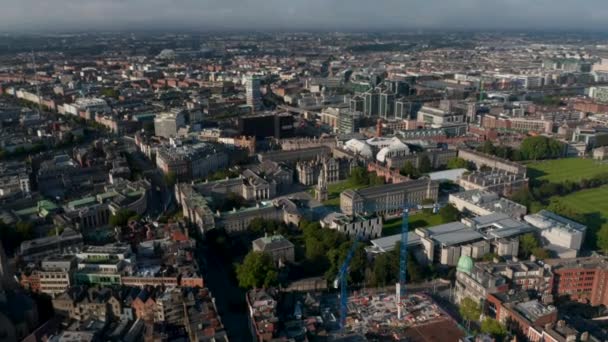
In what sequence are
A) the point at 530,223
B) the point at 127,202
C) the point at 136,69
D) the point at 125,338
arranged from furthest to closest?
the point at 136,69 < the point at 127,202 < the point at 530,223 < the point at 125,338

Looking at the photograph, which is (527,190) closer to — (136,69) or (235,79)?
(235,79)

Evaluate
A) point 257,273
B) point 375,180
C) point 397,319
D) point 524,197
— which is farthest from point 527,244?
point 257,273

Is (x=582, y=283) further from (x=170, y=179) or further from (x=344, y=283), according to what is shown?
(x=170, y=179)

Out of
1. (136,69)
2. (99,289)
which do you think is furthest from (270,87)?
(99,289)

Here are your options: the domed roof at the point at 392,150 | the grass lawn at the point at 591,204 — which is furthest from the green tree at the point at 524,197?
the domed roof at the point at 392,150

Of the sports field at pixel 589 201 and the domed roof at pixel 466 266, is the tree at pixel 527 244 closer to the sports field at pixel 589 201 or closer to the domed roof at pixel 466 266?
the domed roof at pixel 466 266
